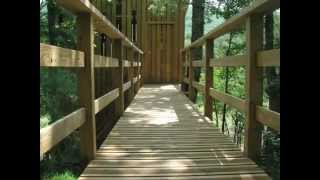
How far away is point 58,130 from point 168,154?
1.47 meters

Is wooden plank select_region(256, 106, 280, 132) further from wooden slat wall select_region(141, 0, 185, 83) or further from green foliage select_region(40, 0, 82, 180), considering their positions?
wooden slat wall select_region(141, 0, 185, 83)

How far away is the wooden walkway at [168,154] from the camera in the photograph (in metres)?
3.22

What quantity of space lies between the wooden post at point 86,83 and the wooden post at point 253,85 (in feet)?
3.93

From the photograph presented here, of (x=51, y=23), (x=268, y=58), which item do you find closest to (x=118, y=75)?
(x=51, y=23)

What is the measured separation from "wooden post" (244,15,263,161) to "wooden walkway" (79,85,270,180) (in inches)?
5.5

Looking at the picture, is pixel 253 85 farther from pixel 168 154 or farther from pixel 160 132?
pixel 160 132

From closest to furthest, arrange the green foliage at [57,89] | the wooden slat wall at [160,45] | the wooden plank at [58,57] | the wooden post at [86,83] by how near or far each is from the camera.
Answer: the wooden plank at [58,57], the wooden post at [86,83], the green foliage at [57,89], the wooden slat wall at [160,45]

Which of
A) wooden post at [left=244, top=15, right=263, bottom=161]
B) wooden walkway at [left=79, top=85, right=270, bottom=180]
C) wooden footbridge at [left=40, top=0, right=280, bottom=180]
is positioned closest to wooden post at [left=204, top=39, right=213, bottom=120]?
wooden walkway at [left=79, top=85, right=270, bottom=180]

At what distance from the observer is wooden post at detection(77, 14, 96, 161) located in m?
3.63

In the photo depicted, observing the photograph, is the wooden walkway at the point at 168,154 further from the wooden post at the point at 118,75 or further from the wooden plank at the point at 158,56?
the wooden plank at the point at 158,56

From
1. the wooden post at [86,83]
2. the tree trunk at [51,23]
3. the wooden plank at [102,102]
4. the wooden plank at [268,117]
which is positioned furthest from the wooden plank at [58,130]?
the tree trunk at [51,23]

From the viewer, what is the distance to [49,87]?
7871 millimetres
